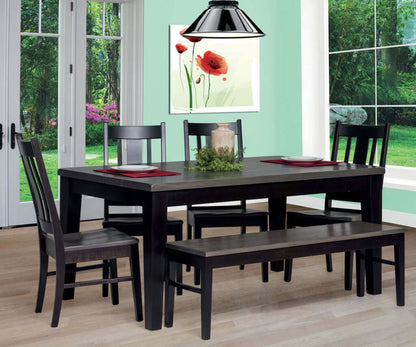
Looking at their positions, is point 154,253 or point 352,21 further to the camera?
point 352,21

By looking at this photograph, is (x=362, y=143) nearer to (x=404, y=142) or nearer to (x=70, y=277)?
(x=70, y=277)

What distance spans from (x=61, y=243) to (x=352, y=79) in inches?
342

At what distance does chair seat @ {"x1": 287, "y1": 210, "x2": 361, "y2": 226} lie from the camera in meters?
3.96

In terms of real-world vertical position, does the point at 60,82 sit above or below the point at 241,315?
above

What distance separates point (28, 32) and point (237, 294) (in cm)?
323

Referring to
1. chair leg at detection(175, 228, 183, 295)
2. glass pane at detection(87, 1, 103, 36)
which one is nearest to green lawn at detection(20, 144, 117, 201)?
glass pane at detection(87, 1, 103, 36)

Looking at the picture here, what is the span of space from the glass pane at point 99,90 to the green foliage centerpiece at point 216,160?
2657 mm

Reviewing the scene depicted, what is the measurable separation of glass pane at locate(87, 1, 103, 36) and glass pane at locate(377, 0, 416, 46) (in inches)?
212

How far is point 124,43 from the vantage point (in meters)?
6.29

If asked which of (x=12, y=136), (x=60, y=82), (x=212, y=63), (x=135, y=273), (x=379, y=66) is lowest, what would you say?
(x=135, y=273)

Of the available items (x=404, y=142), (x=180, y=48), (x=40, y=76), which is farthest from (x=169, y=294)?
(x=404, y=142)

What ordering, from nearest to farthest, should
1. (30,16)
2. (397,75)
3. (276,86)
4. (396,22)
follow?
(30,16) < (276,86) < (396,22) < (397,75)

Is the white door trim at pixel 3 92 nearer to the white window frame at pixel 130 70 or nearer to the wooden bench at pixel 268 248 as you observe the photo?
the white window frame at pixel 130 70

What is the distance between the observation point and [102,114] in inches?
243
